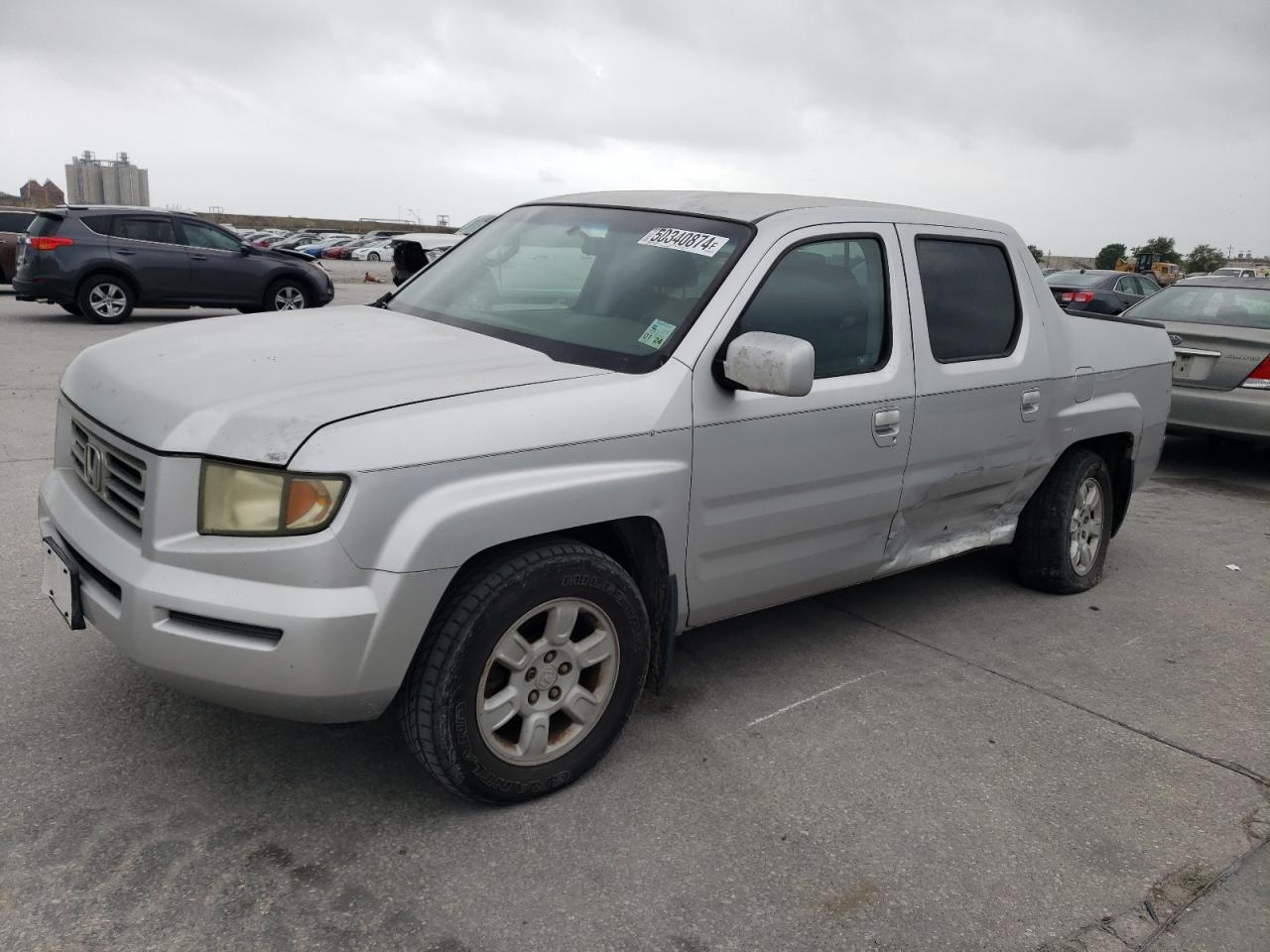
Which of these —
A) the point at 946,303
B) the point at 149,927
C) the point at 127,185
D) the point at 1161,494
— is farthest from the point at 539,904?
the point at 127,185

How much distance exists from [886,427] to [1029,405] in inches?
40.2

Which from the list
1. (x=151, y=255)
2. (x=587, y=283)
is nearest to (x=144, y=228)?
(x=151, y=255)

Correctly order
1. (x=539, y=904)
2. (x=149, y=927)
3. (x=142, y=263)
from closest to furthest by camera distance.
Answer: (x=149, y=927)
(x=539, y=904)
(x=142, y=263)

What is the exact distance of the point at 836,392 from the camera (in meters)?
3.51

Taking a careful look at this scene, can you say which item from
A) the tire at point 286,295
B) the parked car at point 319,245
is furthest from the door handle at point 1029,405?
the parked car at point 319,245

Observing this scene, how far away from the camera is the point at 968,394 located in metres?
4.02

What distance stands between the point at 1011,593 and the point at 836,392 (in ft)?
6.71

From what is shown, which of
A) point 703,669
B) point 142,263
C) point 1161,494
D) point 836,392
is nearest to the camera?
point 836,392

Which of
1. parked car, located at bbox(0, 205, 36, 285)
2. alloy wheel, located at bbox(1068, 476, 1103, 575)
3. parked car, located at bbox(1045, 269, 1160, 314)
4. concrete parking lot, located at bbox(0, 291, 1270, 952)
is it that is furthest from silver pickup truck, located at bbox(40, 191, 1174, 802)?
parked car, located at bbox(0, 205, 36, 285)

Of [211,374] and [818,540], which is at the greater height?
[211,374]

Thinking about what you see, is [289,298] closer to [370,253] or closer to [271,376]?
[271,376]

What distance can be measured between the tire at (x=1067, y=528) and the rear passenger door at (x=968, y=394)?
0.23 meters

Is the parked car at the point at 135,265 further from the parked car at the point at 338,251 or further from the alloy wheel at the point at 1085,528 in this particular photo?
the parked car at the point at 338,251

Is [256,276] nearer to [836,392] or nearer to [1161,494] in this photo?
[1161,494]
